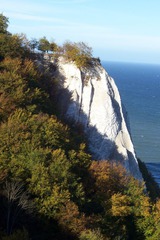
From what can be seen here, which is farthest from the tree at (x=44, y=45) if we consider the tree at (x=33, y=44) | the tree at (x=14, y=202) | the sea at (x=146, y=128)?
the sea at (x=146, y=128)

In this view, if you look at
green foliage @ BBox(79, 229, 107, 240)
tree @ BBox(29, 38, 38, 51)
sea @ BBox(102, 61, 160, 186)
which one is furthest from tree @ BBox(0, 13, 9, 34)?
sea @ BBox(102, 61, 160, 186)

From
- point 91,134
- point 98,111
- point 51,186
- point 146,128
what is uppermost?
point 98,111

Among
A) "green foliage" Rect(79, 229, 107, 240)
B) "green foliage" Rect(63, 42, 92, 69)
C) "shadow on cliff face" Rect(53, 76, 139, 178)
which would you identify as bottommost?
"green foliage" Rect(79, 229, 107, 240)

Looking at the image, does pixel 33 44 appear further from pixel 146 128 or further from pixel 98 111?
pixel 146 128

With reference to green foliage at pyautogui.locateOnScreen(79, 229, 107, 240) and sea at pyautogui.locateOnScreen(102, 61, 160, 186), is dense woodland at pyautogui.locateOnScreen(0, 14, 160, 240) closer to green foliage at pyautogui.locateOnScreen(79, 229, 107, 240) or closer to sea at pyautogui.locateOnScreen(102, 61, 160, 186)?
green foliage at pyautogui.locateOnScreen(79, 229, 107, 240)

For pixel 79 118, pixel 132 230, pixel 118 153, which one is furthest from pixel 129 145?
pixel 132 230

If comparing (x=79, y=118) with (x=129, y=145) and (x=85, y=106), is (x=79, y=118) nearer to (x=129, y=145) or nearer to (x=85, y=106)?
(x=85, y=106)

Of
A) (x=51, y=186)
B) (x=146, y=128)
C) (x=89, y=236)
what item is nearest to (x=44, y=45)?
(x=51, y=186)
